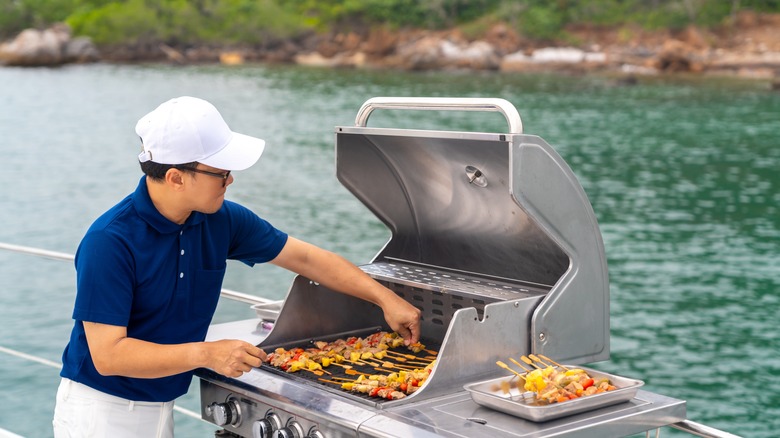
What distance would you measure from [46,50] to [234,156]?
73669 millimetres

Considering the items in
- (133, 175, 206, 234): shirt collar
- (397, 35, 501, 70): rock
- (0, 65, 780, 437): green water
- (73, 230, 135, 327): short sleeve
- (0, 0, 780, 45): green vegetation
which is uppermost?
(0, 0, 780, 45): green vegetation

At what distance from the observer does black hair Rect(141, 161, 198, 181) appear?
101 inches

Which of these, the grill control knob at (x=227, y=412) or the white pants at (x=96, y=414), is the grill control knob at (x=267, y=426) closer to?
the grill control knob at (x=227, y=412)

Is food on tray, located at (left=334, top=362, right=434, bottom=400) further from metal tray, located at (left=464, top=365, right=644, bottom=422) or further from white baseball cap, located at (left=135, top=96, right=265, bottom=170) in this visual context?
white baseball cap, located at (left=135, top=96, right=265, bottom=170)

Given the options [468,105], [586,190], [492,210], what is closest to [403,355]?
[492,210]

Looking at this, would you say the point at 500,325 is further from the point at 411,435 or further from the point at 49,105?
the point at 49,105

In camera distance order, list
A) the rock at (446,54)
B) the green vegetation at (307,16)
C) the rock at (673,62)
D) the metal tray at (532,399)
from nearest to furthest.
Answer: the metal tray at (532,399) → the rock at (673,62) → the rock at (446,54) → the green vegetation at (307,16)

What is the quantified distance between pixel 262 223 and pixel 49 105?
149 ft

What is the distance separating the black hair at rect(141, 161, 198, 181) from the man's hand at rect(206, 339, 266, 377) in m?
0.44

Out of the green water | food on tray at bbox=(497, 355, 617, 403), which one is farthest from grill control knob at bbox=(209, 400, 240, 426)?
the green water

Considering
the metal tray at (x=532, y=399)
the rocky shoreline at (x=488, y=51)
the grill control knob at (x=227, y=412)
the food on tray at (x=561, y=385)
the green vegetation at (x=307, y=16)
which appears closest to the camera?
the metal tray at (x=532, y=399)

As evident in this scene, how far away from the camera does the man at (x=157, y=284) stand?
2.50 m

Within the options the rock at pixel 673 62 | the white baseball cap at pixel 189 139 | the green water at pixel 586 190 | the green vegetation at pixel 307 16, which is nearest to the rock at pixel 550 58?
the green vegetation at pixel 307 16

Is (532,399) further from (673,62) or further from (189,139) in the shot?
(673,62)
